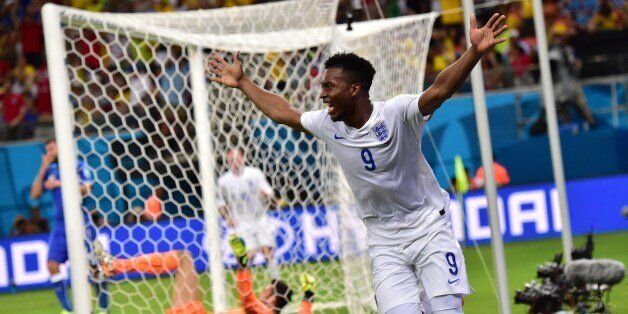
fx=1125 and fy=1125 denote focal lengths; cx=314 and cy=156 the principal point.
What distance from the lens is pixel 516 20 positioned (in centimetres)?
1814

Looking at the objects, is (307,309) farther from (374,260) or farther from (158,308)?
(374,260)

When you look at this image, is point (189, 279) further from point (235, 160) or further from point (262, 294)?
point (235, 160)

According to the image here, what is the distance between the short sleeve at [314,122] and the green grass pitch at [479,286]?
248 centimetres

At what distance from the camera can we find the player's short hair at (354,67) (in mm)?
5605

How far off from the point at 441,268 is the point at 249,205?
5.79 meters

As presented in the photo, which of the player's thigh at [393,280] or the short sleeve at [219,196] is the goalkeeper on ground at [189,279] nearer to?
the short sleeve at [219,196]

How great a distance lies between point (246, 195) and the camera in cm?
1089

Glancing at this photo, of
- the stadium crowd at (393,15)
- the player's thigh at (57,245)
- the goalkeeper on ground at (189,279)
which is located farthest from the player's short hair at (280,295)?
the stadium crowd at (393,15)

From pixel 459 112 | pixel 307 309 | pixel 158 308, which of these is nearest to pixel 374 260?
pixel 307 309

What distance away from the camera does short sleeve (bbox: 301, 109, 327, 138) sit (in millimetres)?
5800

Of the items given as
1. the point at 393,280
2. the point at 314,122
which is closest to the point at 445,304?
the point at 393,280

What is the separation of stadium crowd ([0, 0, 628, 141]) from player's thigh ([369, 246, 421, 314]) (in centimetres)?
1023

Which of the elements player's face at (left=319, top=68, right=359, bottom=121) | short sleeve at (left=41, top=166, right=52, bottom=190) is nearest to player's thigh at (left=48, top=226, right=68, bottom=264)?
short sleeve at (left=41, top=166, right=52, bottom=190)

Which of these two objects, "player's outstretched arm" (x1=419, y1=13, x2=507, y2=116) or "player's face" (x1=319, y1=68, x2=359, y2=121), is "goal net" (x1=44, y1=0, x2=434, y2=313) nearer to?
"player's face" (x1=319, y1=68, x2=359, y2=121)
